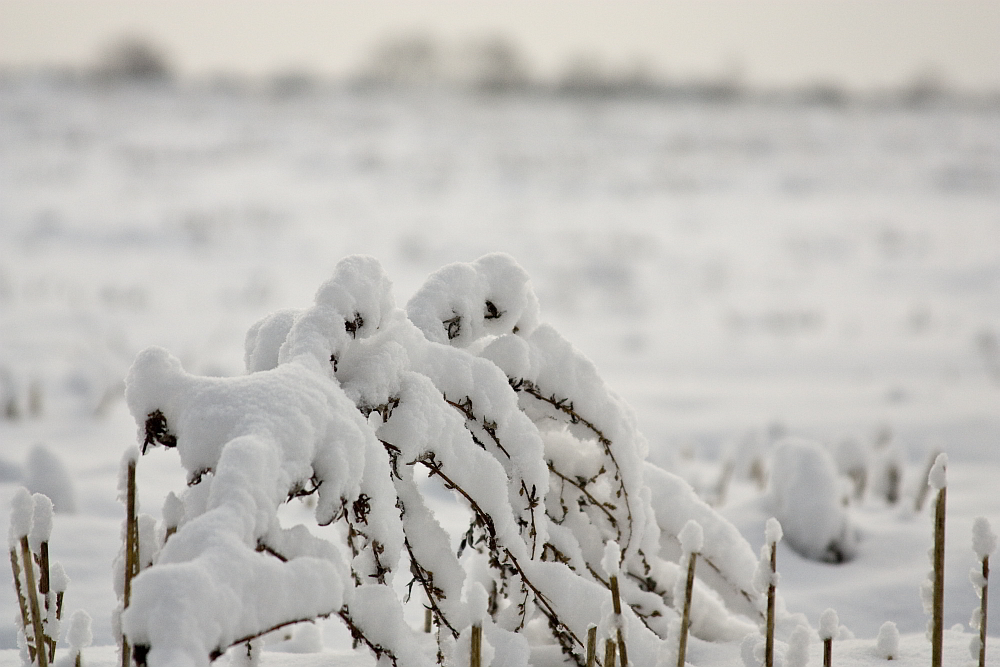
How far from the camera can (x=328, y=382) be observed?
1329mm

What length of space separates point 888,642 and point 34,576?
1.76 m

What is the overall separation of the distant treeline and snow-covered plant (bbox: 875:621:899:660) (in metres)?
36.4

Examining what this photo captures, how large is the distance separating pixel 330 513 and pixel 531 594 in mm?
825

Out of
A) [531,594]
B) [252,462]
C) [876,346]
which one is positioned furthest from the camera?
[876,346]

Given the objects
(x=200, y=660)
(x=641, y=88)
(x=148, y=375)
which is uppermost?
(x=641, y=88)

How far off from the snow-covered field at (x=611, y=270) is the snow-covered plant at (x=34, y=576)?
1.18ft

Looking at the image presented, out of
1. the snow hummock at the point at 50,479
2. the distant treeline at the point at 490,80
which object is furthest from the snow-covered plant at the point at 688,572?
the distant treeline at the point at 490,80

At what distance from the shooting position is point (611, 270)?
12234 millimetres

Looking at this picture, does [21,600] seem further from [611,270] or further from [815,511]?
[611,270]

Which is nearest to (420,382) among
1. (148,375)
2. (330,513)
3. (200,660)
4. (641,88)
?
(330,513)

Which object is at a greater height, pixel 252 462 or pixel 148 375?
pixel 148 375

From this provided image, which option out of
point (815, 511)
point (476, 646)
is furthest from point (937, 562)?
point (815, 511)

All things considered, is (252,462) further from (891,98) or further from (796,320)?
(891,98)

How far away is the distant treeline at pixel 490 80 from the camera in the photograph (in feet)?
131
